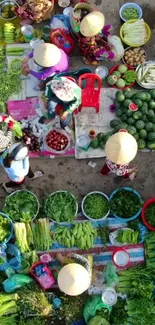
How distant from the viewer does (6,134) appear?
25.0 feet

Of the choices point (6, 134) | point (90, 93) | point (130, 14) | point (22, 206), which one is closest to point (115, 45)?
point (130, 14)

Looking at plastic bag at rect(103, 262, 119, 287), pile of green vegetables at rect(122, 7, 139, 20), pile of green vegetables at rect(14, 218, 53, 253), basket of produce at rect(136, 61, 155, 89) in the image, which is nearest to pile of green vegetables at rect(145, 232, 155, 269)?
plastic bag at rect(103, 262, 119, 287)

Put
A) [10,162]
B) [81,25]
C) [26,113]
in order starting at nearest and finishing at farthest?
1. [10,162]
2. [81,25]
3. [26,113]

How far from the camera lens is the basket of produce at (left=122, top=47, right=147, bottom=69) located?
8453 millimetres

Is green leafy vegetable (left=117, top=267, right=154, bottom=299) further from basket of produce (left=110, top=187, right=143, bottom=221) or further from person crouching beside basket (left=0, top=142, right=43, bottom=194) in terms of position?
person crouching beside basket (left=0, top=142, right=43, bottom=194)

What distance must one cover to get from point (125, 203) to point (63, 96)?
5.79 ft

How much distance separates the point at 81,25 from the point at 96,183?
7.58 ft

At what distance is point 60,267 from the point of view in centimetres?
792

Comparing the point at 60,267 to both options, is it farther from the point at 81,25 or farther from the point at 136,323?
the point at 81,25

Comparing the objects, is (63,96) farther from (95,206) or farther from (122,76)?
(95,206)

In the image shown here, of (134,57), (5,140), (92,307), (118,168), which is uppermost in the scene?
(134,57)

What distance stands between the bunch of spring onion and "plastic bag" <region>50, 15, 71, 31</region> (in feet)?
2.89

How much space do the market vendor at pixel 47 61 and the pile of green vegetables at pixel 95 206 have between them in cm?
187

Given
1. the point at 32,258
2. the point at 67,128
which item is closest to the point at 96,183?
the point at 67,128
